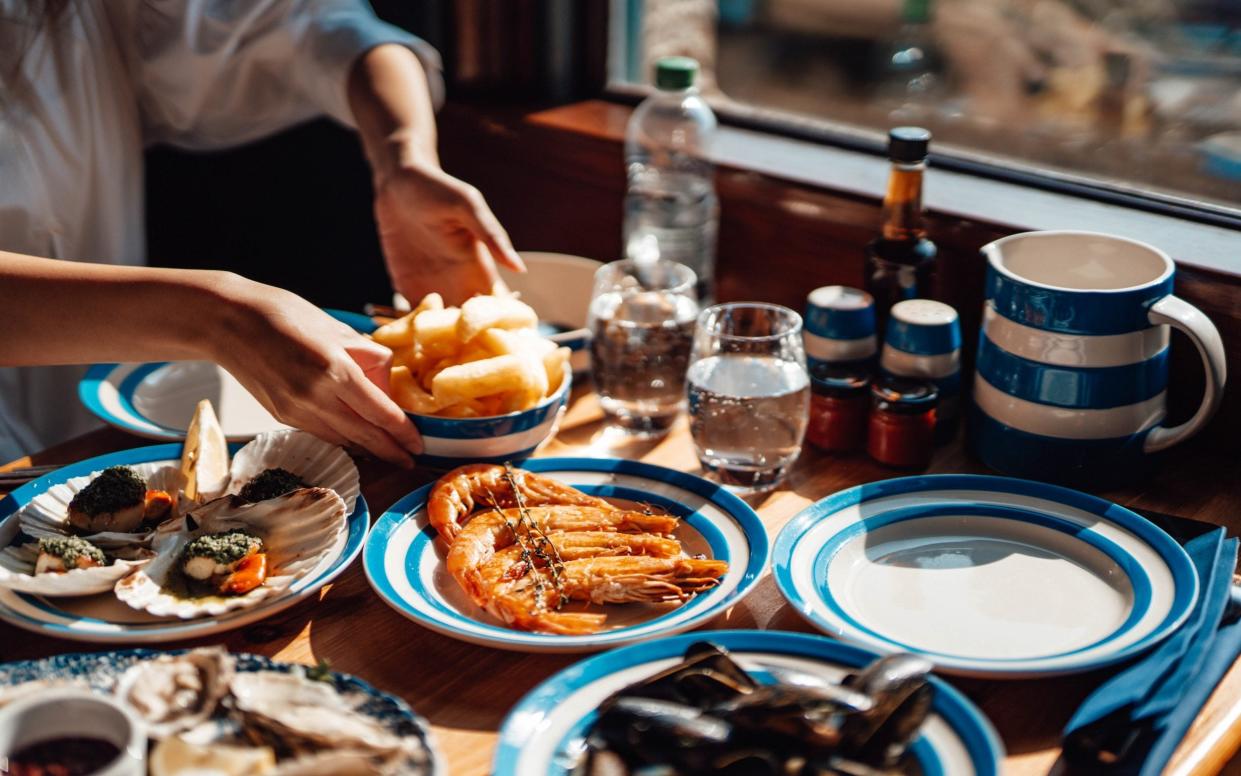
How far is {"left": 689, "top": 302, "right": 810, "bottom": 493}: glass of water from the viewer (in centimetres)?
125

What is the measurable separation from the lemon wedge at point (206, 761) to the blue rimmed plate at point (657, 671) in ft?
0.53

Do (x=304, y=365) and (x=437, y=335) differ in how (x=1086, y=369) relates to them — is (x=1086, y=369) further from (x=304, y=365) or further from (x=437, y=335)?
(x=304, y=365)

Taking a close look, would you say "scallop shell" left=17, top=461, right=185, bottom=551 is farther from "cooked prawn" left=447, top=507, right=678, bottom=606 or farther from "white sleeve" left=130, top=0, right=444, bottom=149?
"white sleeve" left=130, top=0, right=444, bottom=149

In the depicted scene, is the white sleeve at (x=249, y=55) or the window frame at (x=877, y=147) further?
the white sleeve at (x=249, y=55)

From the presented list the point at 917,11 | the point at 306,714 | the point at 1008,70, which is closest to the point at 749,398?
the point at 306,714

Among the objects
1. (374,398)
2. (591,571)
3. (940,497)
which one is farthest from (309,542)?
(940,497)

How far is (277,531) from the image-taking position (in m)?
1.08

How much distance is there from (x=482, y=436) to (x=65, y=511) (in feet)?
1.42

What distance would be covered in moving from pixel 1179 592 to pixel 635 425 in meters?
0.67

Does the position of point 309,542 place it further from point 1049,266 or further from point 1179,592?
point 1049,266

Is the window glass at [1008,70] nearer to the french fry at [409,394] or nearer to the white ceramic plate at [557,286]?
the white ceramic plate at [557,286]

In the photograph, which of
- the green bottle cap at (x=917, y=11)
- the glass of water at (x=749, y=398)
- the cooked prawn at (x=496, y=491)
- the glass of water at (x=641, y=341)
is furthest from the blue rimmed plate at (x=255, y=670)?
the green bottle cap at (x=917, y=11)

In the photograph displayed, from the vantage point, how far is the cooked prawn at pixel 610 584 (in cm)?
102

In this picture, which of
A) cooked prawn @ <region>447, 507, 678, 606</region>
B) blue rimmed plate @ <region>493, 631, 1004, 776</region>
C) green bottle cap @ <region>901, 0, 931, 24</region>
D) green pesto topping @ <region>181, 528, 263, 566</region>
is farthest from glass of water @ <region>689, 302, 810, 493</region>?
green bottle cap @ <region>901, 0, 931, 24</region>
